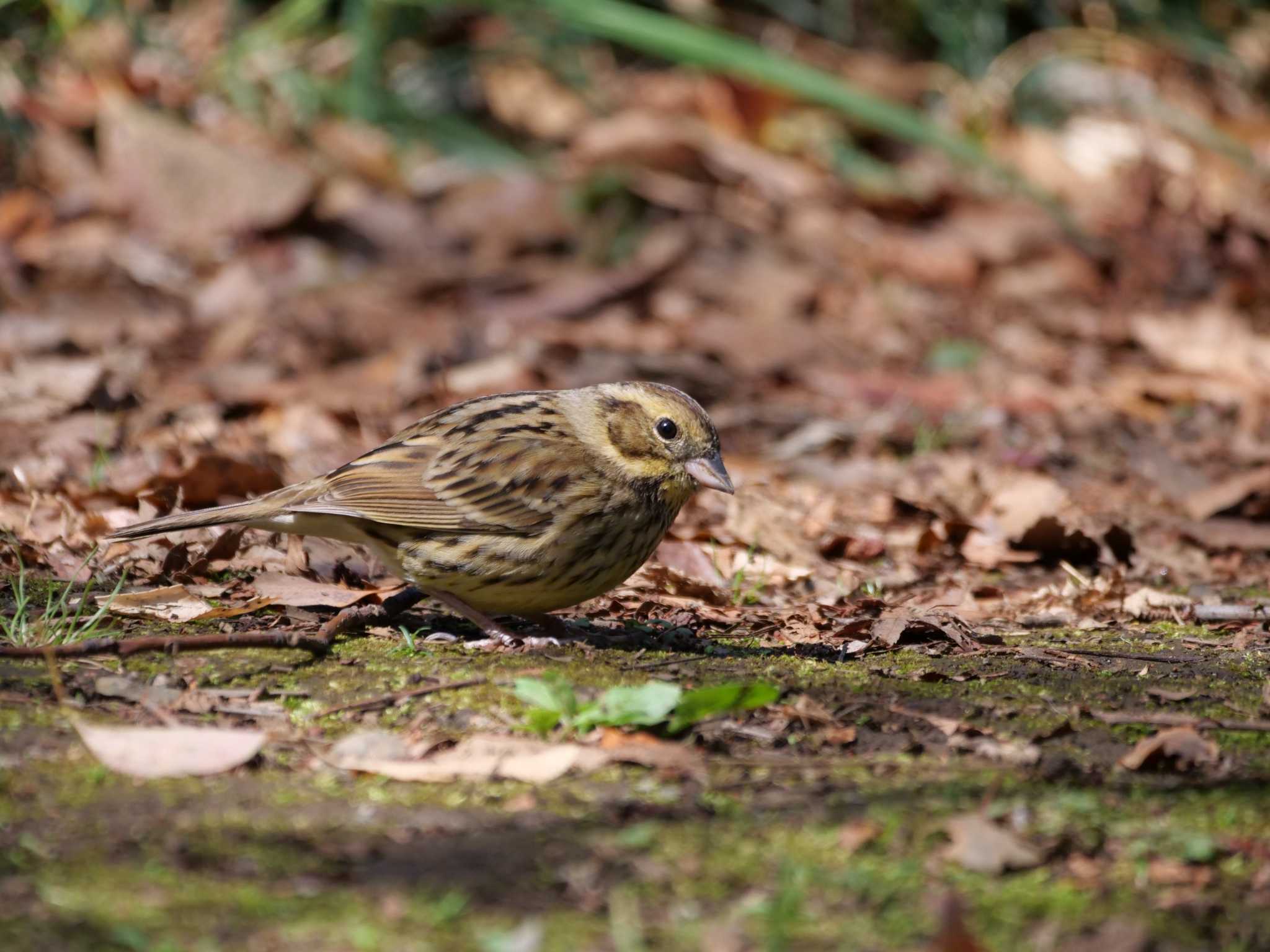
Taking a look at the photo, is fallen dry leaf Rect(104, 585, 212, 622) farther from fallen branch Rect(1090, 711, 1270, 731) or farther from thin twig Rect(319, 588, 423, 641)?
fallen branch Rect(1090, 711, 1270, 731)

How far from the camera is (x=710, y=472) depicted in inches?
199

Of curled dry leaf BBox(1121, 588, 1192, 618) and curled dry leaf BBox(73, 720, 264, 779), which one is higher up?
curled dry leaf BBox(73, 720, 264, 779)

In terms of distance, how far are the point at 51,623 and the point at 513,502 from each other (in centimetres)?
140

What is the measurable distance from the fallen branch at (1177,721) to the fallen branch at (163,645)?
1.99 metres

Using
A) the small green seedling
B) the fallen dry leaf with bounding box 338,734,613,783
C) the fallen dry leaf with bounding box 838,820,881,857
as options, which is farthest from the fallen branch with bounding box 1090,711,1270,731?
the fallen dry leaf with bounding box 338,734,613,783

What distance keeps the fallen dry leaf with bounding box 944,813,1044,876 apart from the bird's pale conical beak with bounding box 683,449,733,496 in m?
2.24

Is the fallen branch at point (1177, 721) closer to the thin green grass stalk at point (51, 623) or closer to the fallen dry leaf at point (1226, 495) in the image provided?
the thin green grass stalk at point (51, 623)

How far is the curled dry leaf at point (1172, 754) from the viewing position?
3316 millimetres

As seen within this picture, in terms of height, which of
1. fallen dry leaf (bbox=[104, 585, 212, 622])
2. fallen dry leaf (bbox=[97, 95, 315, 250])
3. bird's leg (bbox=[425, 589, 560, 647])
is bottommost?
bird's leg (bbox=[425, 589, 560, 647])

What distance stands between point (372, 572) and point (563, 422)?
2.99 feet

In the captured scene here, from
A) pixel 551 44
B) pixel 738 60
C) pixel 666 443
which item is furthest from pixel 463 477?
pixel 551 44

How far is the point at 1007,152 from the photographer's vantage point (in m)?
12.2

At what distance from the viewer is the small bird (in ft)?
15.6

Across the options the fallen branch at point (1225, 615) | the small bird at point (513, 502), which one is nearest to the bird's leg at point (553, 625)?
the small bird at point (513, 502)
